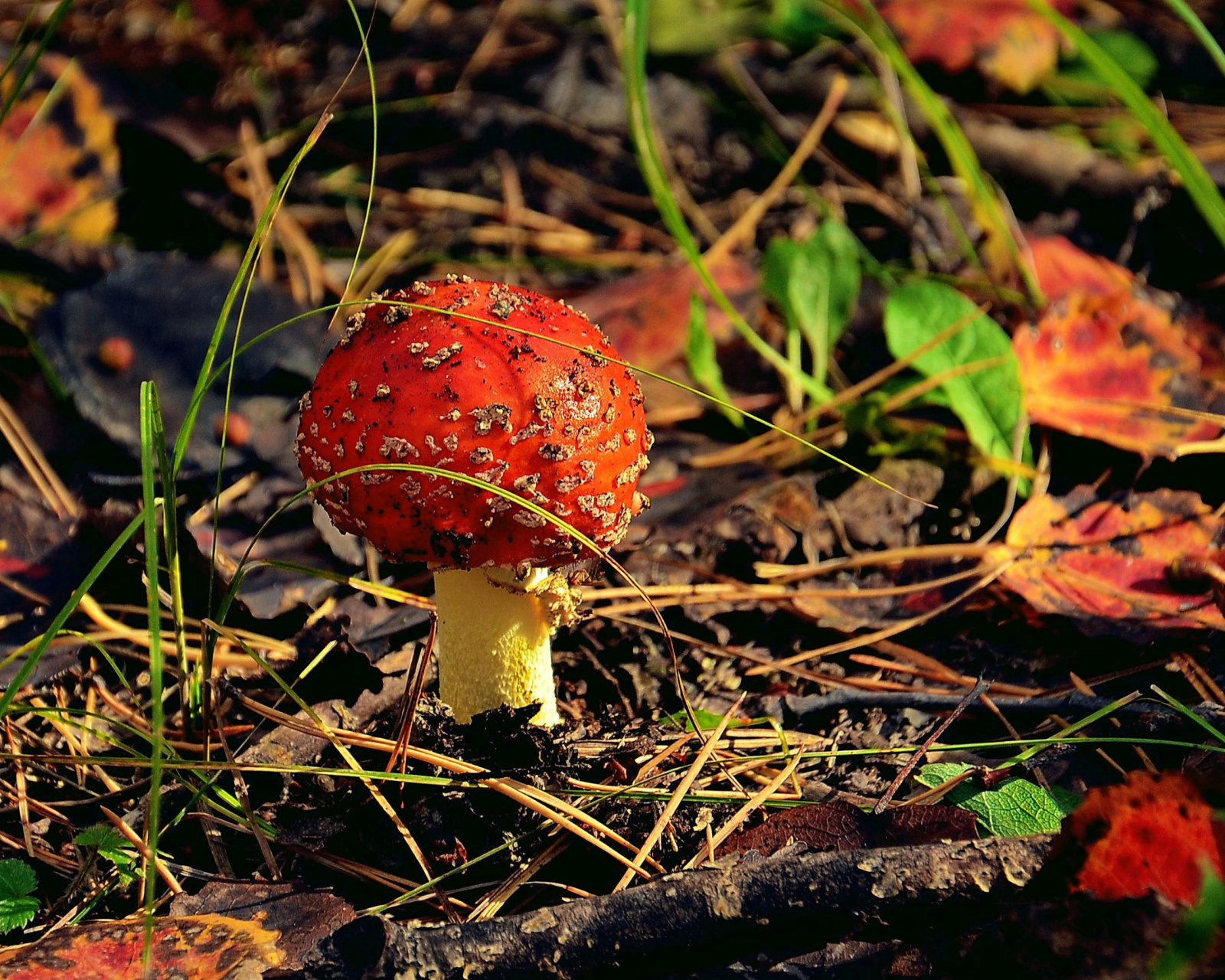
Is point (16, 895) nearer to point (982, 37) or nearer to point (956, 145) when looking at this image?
point (956, 145)

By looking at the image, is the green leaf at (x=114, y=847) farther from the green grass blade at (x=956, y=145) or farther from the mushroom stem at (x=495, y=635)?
the green grass blade at (x=956, y=145)

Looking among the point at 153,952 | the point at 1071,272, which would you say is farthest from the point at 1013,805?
the point at 1071,272

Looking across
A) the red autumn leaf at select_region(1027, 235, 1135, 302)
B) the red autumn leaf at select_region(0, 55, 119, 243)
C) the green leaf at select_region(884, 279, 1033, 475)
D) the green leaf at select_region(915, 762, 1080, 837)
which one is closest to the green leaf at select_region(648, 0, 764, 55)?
the red autumn leaf at select_region(1027, 235, 1135, 302)

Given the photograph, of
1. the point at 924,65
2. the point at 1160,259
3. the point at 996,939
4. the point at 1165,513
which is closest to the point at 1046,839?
the point at 996,939

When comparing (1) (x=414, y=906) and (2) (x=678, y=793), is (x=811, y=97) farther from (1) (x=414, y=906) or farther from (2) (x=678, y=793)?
(1) (x=414, y=906)

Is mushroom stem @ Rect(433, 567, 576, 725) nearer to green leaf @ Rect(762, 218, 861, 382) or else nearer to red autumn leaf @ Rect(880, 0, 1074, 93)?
green leaf @ Rect(762, 218, 861, 382)

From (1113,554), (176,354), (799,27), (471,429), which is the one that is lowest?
(1113,554)
